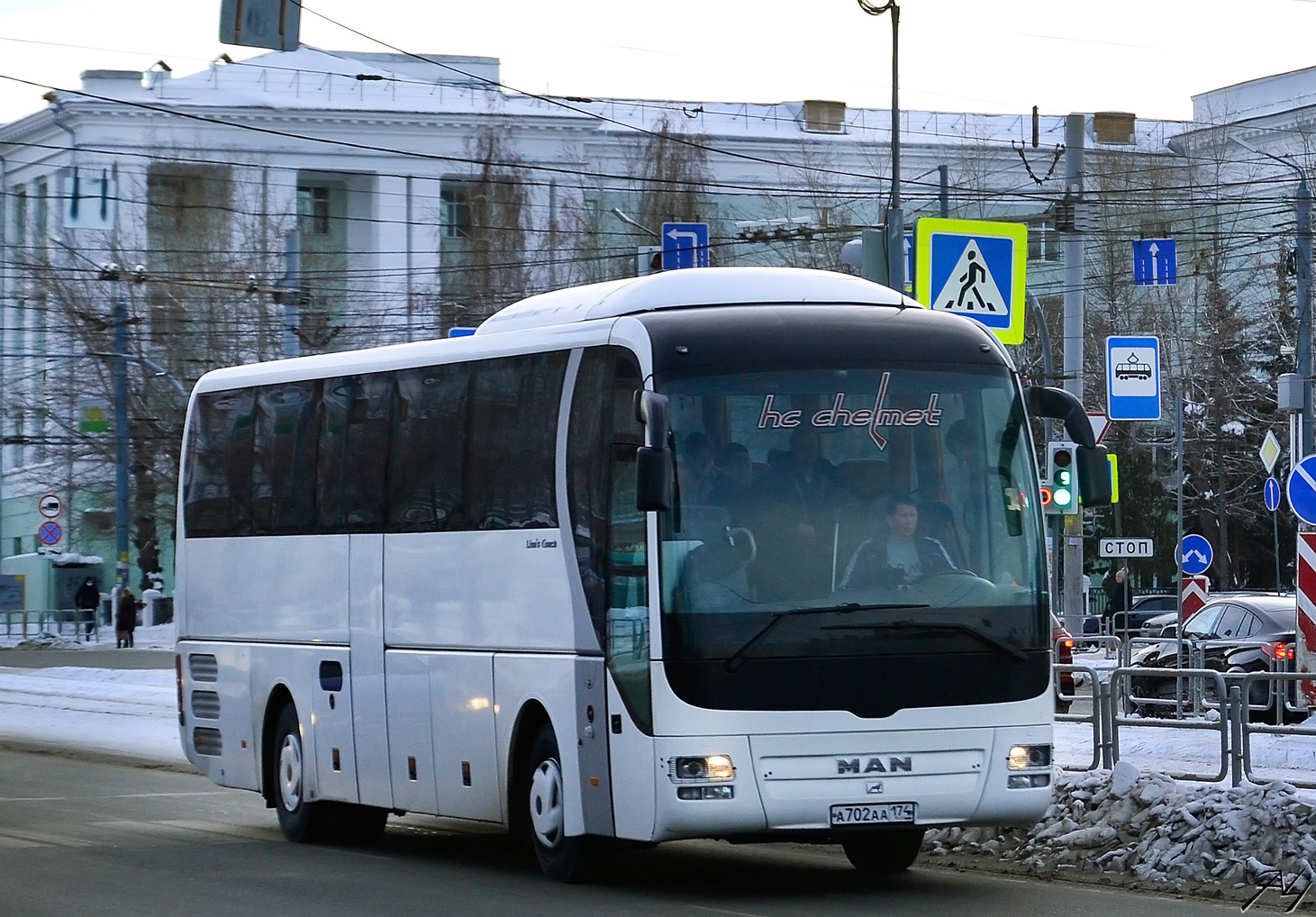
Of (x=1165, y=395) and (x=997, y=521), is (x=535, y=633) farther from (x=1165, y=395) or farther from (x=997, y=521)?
(x=1165, y=395)

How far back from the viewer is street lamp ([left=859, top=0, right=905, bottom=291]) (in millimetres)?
22609

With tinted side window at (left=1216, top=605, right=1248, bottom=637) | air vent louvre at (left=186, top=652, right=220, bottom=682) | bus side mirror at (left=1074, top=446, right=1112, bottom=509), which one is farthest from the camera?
tinted side window at (left=1216, top=605, right=1248, bottom=637)

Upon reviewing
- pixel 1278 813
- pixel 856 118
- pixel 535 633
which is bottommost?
pixel 1278 813

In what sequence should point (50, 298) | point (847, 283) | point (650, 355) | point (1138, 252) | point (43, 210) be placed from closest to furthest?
point (650, 355)
point (847, 283)
point (1138, 252)
point (50, 298)
point (43, 210)

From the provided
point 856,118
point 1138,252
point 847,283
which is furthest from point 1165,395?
point 847,283

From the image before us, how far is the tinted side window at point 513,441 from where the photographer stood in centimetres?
1254

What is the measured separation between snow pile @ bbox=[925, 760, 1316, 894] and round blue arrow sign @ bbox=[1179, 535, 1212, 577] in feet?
72.6

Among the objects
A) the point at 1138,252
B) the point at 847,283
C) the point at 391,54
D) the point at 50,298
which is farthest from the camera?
the point at 391,54

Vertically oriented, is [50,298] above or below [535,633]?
above

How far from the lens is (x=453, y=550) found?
43.8 ft

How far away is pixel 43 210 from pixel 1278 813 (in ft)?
197

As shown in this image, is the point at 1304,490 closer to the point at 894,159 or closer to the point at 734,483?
the point at 894,159

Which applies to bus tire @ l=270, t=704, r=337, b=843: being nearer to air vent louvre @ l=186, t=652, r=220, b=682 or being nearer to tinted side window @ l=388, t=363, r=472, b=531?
air vent louvre @ l=186, t=652, r=220, b=682

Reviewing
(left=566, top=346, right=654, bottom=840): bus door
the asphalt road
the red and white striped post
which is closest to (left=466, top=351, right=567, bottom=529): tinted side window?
(left=566, top=346, right=654, bottom=840): bus door
